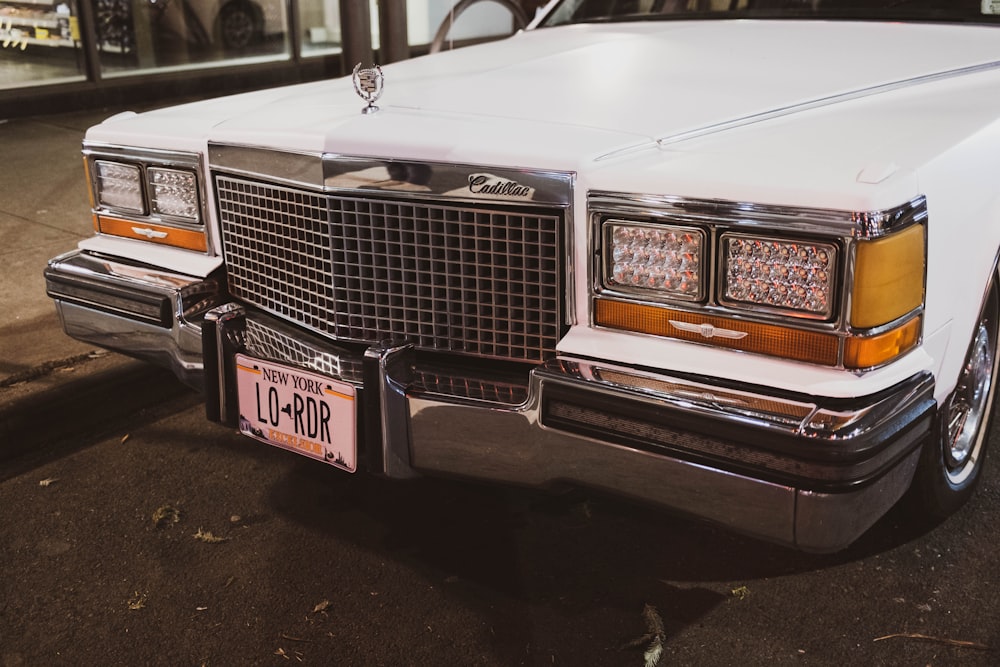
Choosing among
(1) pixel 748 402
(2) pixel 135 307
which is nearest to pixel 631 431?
(1) pixel 748 402

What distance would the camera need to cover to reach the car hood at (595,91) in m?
2.33

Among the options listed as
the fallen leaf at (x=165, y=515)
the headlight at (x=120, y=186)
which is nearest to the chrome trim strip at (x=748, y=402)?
the fallen leaf at (x=165, y=515)

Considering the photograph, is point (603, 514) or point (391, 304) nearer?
point (391, 304)

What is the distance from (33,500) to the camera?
3.08 metres

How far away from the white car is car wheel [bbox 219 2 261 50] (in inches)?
311

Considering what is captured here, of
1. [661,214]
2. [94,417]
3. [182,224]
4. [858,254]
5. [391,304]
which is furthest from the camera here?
[94,417]

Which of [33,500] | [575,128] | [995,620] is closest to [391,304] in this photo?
[575,128]

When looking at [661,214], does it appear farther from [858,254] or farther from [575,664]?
[575,664]

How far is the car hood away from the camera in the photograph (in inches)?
91.7

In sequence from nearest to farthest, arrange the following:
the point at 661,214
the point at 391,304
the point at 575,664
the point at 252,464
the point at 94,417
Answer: the point at 661,214, the point at 575,664, the point at 391,304, the point at 252,464, the point at 94,417

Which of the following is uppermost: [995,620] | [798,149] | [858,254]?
[798,149]

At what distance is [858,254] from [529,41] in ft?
7.13

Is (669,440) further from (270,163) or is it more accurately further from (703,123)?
(270,163)

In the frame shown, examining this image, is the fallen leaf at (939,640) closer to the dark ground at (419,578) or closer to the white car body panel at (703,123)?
the dark ground at (419,578)
